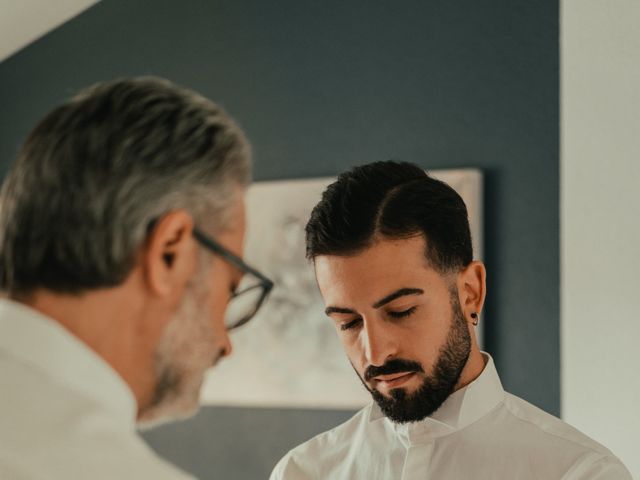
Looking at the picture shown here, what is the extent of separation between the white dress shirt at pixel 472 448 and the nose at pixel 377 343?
15 cm

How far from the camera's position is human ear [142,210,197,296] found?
0.91 metres

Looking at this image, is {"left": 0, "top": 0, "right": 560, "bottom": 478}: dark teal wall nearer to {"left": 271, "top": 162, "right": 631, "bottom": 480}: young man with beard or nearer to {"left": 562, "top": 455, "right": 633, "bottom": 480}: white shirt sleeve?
{"left": 271, "top": 162, "right": 631, "bottom": 480}: young man with beard

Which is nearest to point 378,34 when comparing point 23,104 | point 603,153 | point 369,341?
point 603,153

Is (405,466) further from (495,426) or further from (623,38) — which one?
(623,38)

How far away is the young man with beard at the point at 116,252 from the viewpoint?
85 cm

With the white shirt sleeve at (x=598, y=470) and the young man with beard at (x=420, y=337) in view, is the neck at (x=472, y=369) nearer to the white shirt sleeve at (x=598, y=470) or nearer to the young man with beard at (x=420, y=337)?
the young man with beard at (x=420, y=337)

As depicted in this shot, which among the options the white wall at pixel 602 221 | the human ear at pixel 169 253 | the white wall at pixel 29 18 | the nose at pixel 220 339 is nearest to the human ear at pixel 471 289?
the nose at pixel 220 339

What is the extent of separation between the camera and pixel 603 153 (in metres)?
3.22

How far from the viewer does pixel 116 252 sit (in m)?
0.89

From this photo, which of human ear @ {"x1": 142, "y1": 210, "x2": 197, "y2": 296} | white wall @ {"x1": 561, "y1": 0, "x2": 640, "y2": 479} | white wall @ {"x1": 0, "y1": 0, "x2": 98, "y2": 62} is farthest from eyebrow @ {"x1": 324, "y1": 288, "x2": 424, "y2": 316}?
white wall @ {"x1": 0, "y1": 0, "x2": 98, "y2": 62}

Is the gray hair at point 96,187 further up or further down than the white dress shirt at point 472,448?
further up

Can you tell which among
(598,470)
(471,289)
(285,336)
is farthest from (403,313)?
(285,336)

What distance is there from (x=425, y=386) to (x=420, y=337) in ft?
0.29

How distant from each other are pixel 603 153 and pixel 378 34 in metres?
1.00
